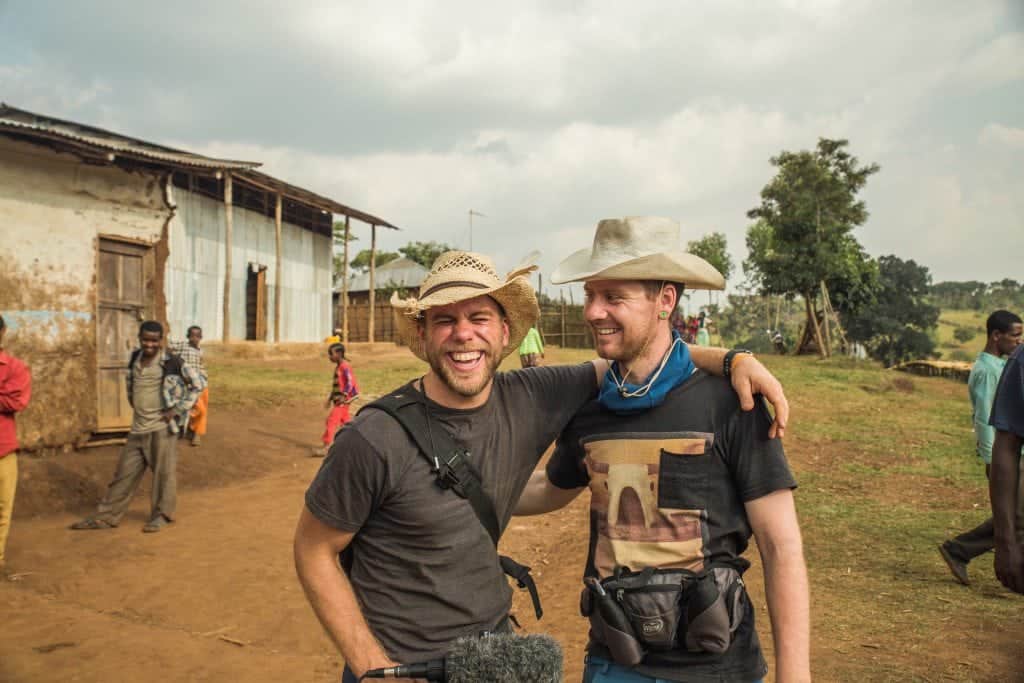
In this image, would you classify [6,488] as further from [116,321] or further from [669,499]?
[669,499]

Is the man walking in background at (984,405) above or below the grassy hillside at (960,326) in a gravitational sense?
below

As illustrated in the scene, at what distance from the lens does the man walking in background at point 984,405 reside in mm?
5598

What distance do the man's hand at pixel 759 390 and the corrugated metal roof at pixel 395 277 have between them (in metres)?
37.5

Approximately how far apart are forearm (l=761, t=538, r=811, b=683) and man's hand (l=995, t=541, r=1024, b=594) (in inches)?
65.7

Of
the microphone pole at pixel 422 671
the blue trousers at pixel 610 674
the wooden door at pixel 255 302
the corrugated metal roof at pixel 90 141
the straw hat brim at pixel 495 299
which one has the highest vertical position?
the corrugated metal roof at pixel 90 141

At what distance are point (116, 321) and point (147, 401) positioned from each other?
8.42ft

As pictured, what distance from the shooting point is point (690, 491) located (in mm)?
2107

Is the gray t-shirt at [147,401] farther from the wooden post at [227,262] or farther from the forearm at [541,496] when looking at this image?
the wooden post at [227,262]

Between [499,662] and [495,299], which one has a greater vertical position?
[495,299]

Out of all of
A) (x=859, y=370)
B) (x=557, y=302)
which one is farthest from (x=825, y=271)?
(x=557, y=302)

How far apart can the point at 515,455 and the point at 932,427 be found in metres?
12.7

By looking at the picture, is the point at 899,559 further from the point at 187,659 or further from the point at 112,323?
the point at 112,323

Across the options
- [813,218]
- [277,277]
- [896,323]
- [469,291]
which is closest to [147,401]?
[469,291]

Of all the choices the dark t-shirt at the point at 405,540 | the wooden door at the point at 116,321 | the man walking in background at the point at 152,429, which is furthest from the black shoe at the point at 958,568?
the wooden door at the point at 116,321
